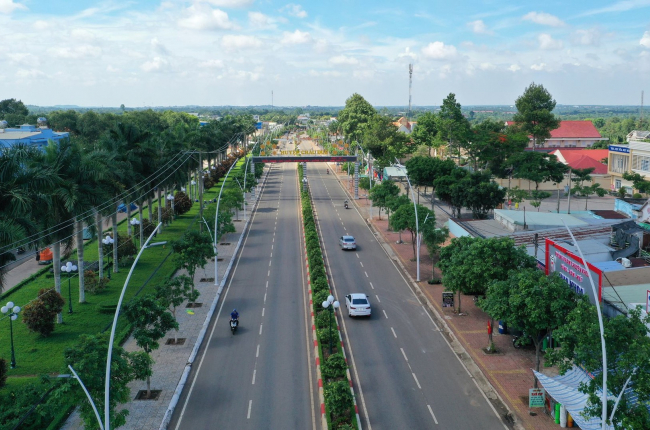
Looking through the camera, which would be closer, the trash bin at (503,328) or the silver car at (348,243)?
the trash bin at (503,328)

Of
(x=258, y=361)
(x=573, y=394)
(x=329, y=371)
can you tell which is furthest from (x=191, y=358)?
(x=573, y=394)

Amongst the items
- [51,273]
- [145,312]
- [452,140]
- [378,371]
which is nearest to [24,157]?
[145,312]

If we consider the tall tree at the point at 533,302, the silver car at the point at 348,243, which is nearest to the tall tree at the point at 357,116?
the silver car at the point at 348,243

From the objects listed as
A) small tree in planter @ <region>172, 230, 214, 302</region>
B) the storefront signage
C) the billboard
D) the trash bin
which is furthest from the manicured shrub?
the storefront signage

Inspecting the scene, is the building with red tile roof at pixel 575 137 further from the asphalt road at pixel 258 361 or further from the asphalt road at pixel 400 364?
the asphalt road at pixel 258 361

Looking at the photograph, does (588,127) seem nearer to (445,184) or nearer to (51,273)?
(445,184)

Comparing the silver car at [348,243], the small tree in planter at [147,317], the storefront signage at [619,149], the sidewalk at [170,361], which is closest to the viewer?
the sidewalk at [170,361]

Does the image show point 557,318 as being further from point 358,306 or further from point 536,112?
point 536,112
